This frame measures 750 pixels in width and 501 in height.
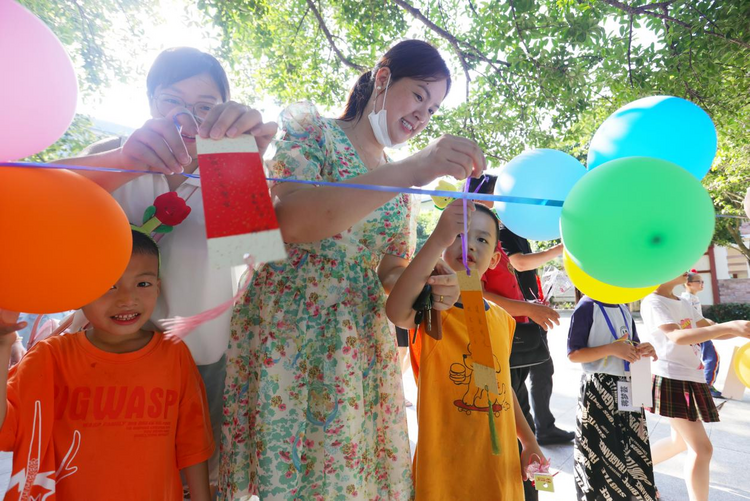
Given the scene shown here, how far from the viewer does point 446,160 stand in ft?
3.18

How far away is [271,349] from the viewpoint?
112cm

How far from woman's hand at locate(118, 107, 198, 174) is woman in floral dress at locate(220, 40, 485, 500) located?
24 centimetres

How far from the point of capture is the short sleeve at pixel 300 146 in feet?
3.69

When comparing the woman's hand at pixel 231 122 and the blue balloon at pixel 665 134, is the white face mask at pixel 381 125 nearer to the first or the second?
the woman's hand at pixel 231 122

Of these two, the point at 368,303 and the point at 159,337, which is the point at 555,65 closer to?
the point at 368,303

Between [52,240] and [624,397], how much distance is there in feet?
8.41

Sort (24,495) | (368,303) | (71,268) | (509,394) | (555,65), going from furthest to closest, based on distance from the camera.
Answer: (555,65), (509,394), (368,303), (24,495), (71,268)

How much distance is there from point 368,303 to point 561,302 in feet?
79.2

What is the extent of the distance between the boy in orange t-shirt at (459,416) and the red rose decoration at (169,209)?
613 mm

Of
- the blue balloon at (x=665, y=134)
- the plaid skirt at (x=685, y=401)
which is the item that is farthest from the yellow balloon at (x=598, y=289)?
the plaid skirt at (x=685, y=401)

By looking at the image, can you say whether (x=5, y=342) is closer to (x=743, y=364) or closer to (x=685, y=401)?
(x=743, y=364)

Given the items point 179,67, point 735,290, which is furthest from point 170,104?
point 735,290

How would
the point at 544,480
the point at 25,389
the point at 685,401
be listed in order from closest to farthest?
the point at 25,389, the point at 544,480, the point at 685,401

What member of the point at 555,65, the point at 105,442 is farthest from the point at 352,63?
the point at 105,442
